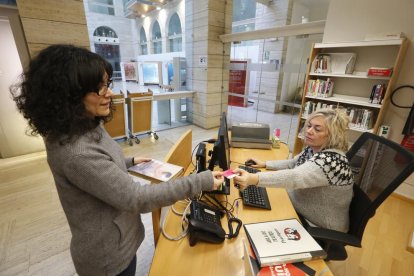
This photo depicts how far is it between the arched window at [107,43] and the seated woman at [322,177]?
9.25 metres

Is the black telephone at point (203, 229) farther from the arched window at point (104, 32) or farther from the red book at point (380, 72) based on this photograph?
the arched window at point (104, 32)

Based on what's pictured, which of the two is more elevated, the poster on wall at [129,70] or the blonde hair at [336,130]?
the poster on wall at [129,70]

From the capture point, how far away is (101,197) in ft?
2.30

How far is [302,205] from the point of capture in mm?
1366

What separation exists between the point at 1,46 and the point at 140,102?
2172mm

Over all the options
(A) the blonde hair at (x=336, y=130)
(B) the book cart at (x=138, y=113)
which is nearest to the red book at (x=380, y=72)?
(A) the blonde hair at (x=336, y=130)

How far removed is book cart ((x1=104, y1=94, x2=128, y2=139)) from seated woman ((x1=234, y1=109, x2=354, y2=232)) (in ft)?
10.6

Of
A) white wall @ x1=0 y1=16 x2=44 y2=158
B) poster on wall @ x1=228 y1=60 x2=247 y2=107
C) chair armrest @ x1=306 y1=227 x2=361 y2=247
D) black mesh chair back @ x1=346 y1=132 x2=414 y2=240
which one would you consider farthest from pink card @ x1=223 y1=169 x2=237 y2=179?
poster on wall @ x1=228 y1=60 x2=247 y2=107

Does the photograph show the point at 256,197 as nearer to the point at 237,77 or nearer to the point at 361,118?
the point at 361,118

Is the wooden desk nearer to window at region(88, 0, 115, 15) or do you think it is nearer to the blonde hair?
the blonde hair

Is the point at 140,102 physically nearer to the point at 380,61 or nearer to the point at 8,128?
the point at 8,128

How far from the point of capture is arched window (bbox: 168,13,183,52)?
6.98m

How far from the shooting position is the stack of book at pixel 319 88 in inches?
117

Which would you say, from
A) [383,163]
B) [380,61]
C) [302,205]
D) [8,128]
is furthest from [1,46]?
[380,61]
